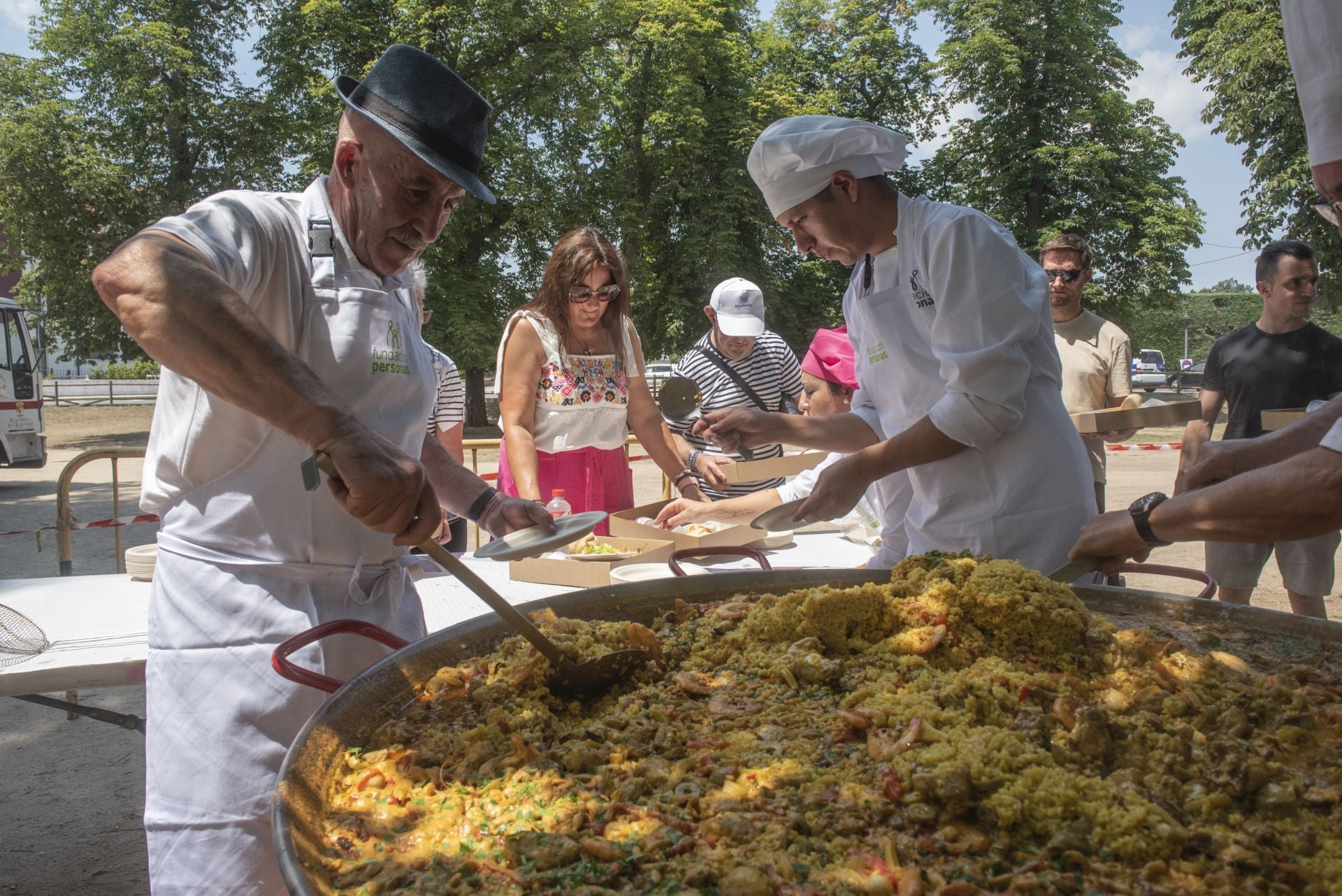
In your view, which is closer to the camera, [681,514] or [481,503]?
[481,503]

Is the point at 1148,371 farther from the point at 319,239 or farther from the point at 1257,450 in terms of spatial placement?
the point at 319,239

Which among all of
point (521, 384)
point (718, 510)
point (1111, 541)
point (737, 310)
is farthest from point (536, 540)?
point (737, 310)

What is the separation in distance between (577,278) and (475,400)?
19327 millimetres

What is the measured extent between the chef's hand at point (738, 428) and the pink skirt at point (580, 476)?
1595 mm

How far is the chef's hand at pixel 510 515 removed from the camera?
202 centimetres

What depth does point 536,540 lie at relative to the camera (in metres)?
1.66

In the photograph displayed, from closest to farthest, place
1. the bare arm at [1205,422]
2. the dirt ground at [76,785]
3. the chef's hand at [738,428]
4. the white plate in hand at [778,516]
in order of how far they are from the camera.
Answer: the white plate in hand at [778,516] < the chef's hand at [738,428] < the dirt ground at [76,785] < the bare arm at [1205,422]

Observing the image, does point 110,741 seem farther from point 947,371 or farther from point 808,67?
point 808,67

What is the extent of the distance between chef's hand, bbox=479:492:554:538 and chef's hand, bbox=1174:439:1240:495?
4.47 feet

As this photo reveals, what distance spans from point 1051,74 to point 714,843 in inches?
1144

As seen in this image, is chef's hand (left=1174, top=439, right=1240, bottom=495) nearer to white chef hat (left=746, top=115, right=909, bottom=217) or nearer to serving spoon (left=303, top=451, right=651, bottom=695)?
white chef hat (left=746, top=115, right=909, bottom=217)

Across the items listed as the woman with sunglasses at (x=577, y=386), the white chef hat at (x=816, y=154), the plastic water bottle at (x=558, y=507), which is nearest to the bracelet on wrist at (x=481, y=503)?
the plastic water bottle at (x=558, y=507)

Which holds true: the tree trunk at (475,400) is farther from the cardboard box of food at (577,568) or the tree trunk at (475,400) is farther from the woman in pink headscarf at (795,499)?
the cardboard box of food at (577,568)

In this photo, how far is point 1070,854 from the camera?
3.29 ft
